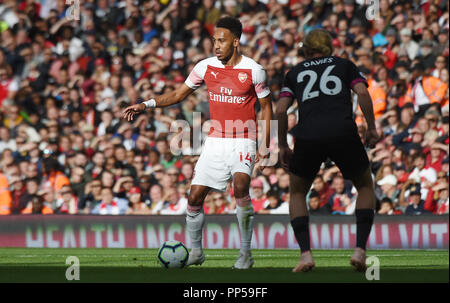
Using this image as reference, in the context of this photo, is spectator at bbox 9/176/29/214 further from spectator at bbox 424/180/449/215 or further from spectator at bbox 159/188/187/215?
spectator at bbox 424/180/449/215

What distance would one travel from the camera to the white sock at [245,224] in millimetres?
9328

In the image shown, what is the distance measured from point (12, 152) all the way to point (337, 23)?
23.2 ft

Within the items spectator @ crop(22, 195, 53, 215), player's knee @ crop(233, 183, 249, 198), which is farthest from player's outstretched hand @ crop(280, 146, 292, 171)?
spectator @ crop(22, 195, 53, 215)

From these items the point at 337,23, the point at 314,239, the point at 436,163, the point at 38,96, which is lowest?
the point at 314,239

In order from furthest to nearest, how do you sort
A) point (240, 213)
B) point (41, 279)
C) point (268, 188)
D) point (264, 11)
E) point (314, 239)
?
point (264, 11), point (268, 188), point (314, 239), point (240, 213), point (41, 279)

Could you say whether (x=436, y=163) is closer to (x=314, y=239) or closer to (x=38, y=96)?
(x=314, y=239)

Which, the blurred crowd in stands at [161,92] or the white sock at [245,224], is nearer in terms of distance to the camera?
the white sock at [245,224]

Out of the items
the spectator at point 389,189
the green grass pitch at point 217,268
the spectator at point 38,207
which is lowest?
the green grass pitch at point 217,268

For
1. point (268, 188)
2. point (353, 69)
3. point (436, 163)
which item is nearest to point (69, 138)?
point (268, 188)

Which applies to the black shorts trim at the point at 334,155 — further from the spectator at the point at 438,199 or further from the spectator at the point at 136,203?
the spectator at the point at 136,203

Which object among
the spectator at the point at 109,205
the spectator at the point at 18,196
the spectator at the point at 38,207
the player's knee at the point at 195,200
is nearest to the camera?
the player's knee at the point at 195,200

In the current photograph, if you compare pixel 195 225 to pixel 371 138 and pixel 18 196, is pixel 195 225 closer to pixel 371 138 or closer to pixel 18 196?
pixel 371 138

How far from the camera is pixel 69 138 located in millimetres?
18281

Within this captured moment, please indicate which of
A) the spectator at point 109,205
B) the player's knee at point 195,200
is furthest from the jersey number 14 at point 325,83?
the spectator at point 109,205
